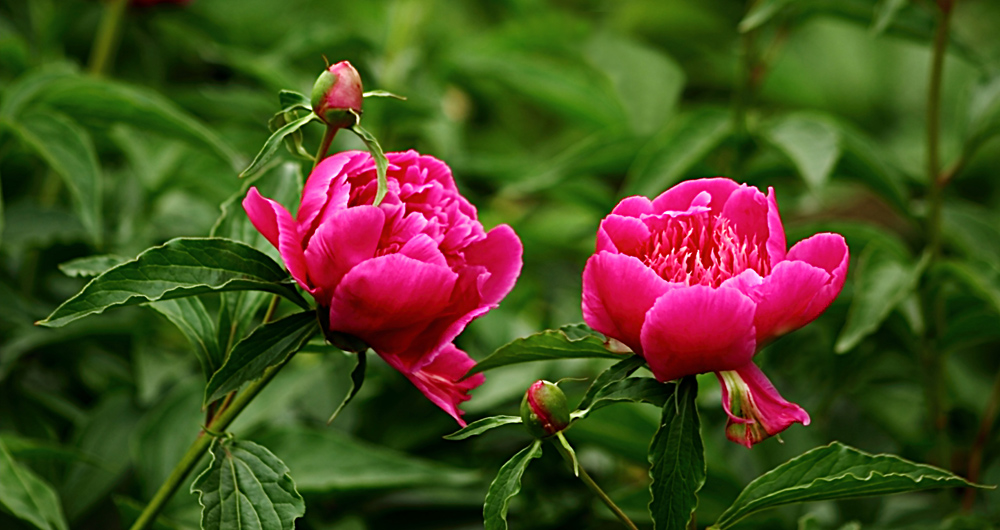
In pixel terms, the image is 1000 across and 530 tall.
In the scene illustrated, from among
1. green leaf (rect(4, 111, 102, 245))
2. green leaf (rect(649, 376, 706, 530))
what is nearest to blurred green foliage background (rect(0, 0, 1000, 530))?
green leaf (rect(4, 111, 102, 245))

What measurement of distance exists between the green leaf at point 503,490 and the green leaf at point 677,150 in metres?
0.48

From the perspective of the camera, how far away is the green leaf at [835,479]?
0.48m

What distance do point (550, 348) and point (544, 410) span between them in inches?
2.1

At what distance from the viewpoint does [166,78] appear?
51.2 inches

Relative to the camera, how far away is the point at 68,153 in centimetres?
79

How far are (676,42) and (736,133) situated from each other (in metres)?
1.12

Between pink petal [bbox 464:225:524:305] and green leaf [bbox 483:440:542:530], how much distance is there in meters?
0.09

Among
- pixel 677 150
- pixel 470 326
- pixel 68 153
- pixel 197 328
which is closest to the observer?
pixel 197 328

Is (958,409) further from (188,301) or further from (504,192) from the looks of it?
(188,301)

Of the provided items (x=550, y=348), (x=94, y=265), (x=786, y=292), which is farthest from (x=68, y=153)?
(x=786, y=292)

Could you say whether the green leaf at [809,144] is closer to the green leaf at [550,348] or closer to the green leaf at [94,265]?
the green leaf at [550,348]

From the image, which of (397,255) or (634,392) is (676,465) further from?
(397,255)

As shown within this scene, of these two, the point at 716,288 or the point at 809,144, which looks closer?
the point at 716,288

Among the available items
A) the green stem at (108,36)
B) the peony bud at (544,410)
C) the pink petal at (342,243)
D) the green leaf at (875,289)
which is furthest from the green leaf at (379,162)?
the green stem at (108,36)
